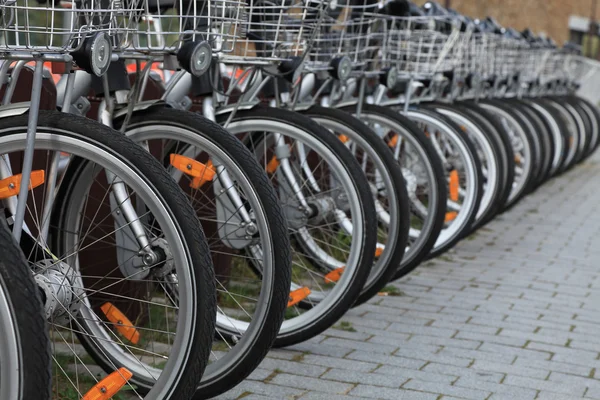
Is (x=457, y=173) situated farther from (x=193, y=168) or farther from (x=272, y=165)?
(x=193, y=168)

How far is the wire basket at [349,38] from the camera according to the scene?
422cm

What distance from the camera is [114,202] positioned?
293 centimetres

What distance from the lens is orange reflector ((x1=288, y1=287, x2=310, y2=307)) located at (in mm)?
→ 3727

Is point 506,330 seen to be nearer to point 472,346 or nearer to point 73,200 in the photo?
point 472,346

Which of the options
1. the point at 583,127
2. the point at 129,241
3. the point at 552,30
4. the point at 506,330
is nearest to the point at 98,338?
the point at 129,241

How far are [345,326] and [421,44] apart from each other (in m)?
1.71

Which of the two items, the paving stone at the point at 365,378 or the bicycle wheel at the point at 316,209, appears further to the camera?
the bicycle wheel at the point at 316,209

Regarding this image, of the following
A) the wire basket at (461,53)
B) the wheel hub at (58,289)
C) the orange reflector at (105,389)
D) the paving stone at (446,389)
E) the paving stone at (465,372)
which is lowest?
the paving stone at (465,372)

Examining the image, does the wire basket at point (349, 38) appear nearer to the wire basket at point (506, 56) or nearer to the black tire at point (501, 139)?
the black tire at point (501, 139)

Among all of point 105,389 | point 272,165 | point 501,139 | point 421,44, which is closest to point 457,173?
point 501,139

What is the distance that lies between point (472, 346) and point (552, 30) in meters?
18.0

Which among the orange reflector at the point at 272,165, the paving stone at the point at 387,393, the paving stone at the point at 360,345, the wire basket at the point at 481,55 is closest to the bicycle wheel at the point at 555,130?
the wire basket at the point at 481,55

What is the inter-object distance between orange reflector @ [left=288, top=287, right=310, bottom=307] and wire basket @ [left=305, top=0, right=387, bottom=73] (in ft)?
2.78

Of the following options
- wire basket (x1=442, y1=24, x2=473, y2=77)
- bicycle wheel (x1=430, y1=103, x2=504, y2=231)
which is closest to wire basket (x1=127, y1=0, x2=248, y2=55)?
bicycle wheel (x1=430, y1=103, x2=504, y2=231)
